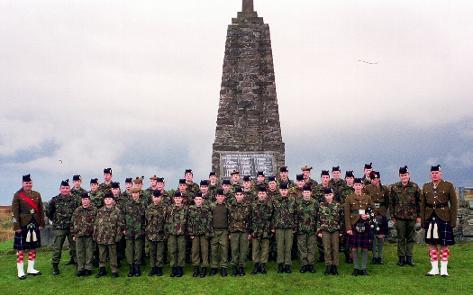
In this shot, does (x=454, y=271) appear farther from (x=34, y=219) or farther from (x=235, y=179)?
(x=34, y=219)

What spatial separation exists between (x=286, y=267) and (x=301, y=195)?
1.66 metres

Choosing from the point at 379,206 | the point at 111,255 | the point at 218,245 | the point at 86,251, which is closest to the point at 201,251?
the point at 218,245

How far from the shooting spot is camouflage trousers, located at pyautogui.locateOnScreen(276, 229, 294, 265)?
10.1m

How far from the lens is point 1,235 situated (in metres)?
18.2

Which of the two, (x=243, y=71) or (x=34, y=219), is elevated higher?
(x=243, y=71)

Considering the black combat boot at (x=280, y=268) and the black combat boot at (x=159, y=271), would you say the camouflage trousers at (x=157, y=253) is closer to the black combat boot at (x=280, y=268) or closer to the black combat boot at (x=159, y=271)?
the black combat boot at (x=159, y=271)

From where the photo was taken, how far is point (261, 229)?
10195mm

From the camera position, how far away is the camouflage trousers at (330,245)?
10031mm

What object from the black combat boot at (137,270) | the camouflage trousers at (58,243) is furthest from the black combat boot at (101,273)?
the camouflage trousers at (58,243)

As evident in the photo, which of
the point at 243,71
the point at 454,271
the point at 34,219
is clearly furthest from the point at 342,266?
the point at 243,71

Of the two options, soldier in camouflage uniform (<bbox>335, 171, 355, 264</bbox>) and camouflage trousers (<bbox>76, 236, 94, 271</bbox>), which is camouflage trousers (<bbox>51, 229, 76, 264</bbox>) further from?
soldier in camouflage uniform (<bbox>335, 171, 355, 264</bbox>)

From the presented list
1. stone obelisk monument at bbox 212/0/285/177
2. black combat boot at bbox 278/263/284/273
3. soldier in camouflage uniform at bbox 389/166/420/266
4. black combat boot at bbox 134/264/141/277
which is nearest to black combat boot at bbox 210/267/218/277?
black combat boot at bbox 278/263/284/273

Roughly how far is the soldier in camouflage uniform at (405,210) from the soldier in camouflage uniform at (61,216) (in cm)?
768

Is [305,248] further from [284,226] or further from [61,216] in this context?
[61,216]
